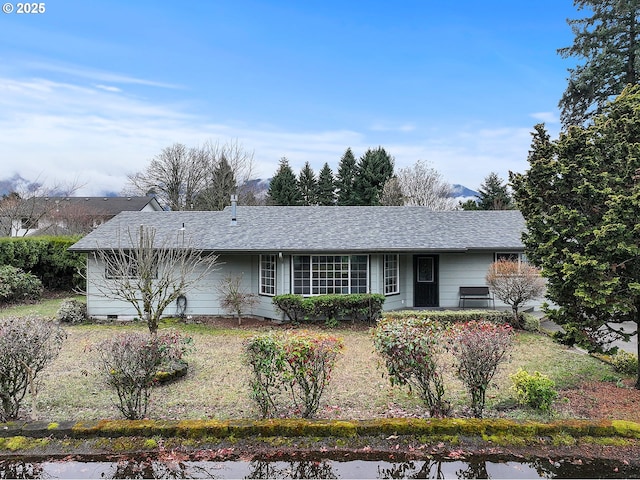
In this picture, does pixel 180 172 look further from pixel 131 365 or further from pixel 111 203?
pixel 131 365

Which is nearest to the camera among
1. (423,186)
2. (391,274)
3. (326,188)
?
(391,274)

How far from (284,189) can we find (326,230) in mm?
26957

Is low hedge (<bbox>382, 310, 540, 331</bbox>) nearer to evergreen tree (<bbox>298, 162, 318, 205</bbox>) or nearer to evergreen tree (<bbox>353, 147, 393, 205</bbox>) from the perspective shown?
evergreen tree (<bbox>353, 147, 393, 205</bbox>)

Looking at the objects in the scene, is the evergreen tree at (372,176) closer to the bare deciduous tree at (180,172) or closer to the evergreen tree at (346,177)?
the evergreen tree at (346,177)

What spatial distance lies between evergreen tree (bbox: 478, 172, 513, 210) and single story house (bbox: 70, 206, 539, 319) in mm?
21162

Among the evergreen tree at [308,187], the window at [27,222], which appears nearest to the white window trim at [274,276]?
the window at [27,222]

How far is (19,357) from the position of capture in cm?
525

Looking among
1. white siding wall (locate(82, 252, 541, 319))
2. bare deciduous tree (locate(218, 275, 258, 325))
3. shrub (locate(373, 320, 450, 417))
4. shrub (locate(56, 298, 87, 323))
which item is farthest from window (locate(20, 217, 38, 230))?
shrub (locate(373, 320, 450, 417))

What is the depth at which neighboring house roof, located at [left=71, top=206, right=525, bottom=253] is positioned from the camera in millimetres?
14039

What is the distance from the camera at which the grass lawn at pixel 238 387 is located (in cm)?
580

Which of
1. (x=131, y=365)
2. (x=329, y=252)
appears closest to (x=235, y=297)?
(x=329, y=252)

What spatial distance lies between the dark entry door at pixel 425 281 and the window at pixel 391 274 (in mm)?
1040

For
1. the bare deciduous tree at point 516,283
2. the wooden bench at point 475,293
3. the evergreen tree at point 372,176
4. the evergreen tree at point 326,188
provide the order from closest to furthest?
the bare deciduous tree at point 516,283 → the wooden bench at point 475,293 → the evergreen tree at point 372,176 → the evergreen tree at point 326,188

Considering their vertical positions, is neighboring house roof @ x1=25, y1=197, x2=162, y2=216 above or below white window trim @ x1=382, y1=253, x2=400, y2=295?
above
